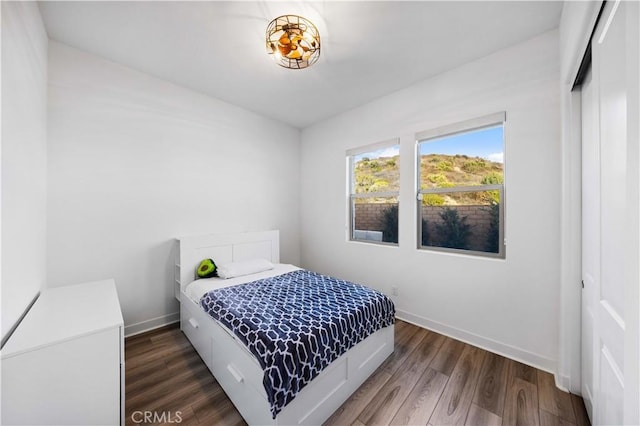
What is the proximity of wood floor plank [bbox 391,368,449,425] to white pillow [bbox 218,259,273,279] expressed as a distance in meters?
1.86

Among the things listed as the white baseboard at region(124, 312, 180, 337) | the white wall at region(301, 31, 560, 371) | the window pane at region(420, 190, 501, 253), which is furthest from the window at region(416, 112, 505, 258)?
the white baseboard at region(124, 312, 180, 337)

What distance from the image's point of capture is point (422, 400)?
1.66 metres

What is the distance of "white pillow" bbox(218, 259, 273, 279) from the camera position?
260 centimetres

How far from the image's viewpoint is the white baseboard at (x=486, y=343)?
196 cm

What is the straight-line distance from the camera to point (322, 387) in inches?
59.5

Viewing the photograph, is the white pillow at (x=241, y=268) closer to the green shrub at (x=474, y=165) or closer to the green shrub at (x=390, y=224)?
the green shrub at (x=390, y=224)

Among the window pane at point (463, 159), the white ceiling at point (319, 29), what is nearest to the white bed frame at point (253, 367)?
the window pane at point (463, 159)

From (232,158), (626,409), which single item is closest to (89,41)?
(232,158)

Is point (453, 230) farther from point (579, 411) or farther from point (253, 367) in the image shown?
point (253, 367)

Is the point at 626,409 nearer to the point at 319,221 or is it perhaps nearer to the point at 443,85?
the point at 443,85

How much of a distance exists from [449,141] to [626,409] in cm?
230

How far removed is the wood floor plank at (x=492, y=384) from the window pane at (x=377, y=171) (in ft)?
6.13

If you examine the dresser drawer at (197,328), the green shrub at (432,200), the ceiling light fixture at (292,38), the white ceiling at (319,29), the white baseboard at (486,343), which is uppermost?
the white ceiling at (319,29)

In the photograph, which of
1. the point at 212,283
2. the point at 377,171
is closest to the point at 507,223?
the point at 377,171
